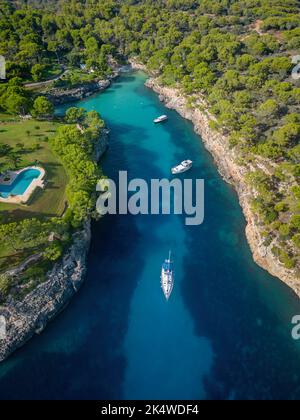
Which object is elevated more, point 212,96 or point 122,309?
point 212,96

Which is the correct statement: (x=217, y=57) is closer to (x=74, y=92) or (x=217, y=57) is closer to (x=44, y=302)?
(x=74, y=92)

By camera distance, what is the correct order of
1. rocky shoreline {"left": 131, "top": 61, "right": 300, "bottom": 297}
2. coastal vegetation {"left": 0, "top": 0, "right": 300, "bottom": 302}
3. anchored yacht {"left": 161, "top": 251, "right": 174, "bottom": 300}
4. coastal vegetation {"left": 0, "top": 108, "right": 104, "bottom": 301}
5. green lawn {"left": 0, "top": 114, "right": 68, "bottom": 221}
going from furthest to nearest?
coastal vegetation {"left": 0, "top": 0, "right": 300, "bottom": 302}
green lawn {"left": 0, "top": 114, "right": 68, "bottom": 221}
rocky shoreline {"left": 131, "top": 61, "right": 300, "bottom": 297}
anchored yacht {"left": 161, "top": 251, "right": 174, "bottom": 300}
coastal vegetation {"left": 0, "top": 108, "right": 104, "bottom": 301}

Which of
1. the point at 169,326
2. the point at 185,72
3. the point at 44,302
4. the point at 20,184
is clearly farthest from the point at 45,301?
the point at 185,72

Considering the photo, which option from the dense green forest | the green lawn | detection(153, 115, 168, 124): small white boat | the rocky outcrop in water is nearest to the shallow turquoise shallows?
the dense green forest

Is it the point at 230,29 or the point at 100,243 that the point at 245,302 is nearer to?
the point at 100,243

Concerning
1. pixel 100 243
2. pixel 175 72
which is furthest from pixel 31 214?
pixel 175 72

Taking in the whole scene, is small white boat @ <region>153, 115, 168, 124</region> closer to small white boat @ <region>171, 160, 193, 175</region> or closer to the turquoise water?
small white boat @ <region>171, 160, 193, 175</region>
